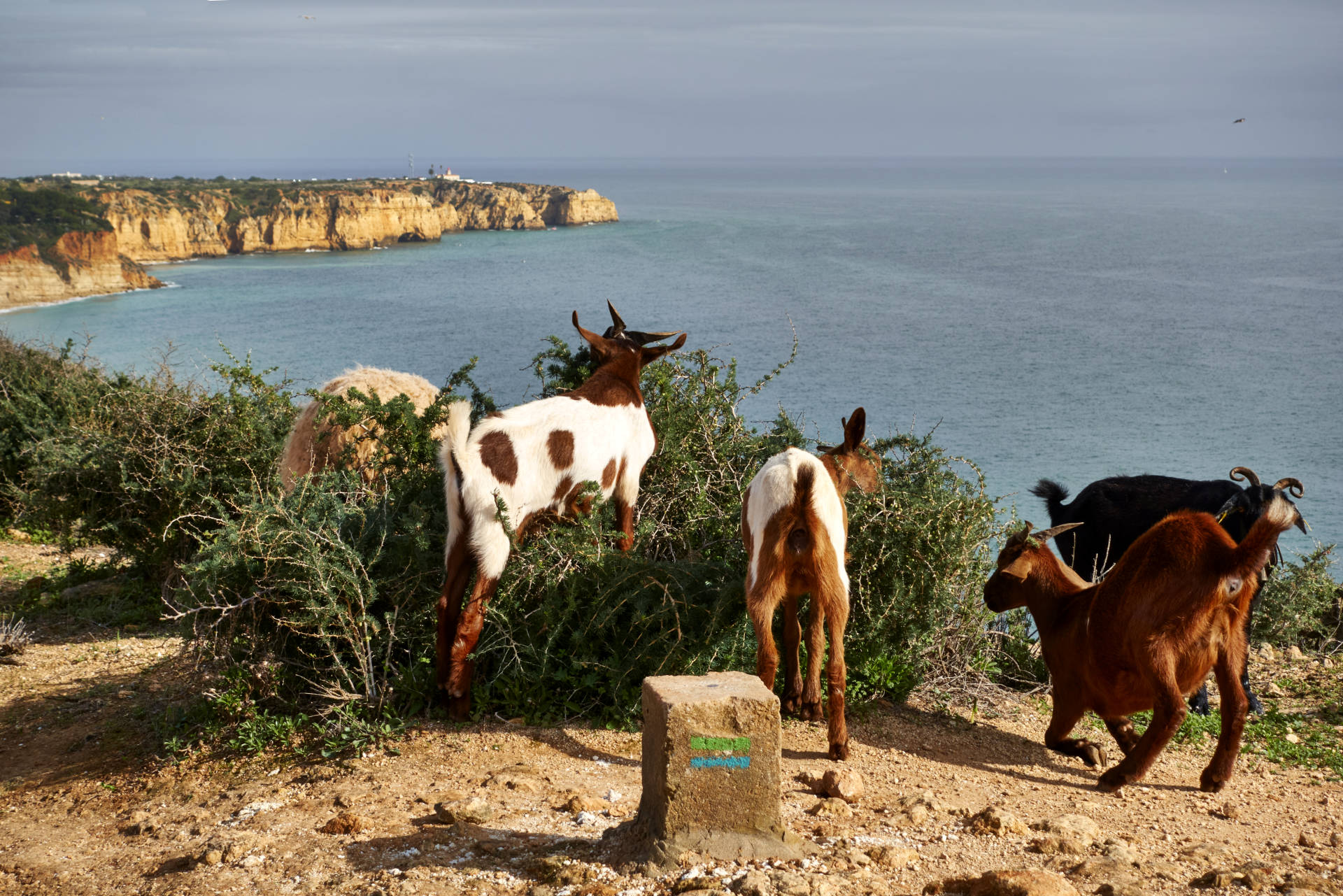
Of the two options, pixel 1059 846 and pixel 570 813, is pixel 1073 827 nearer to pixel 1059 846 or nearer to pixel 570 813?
pixel 1059 846

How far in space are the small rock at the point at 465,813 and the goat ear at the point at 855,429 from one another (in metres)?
3.12

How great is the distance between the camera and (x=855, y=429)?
661cm

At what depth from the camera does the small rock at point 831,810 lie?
4.93 m

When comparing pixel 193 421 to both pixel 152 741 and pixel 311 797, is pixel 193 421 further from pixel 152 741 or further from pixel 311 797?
pixel 311 797

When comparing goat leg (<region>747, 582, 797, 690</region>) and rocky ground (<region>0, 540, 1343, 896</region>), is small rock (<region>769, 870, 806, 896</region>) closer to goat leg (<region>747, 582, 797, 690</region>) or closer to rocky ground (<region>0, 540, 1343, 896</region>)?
rocky ground (<region>0, 540, 1343, 896</region>)

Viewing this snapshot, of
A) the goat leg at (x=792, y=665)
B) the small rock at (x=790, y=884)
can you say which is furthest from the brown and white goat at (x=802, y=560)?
the small rock at (x=790, y=884)

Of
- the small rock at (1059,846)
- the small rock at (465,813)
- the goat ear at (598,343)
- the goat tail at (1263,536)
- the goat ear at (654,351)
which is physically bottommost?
the small rock at (1059,846)

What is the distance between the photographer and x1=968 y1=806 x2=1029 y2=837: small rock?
15.8 ft

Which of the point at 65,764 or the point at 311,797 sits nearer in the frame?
the point at 311,797

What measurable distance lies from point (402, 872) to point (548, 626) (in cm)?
207

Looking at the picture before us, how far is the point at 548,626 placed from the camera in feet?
20.5

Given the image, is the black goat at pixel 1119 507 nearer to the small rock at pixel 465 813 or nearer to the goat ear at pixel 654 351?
the goat ear at pixel 654 351

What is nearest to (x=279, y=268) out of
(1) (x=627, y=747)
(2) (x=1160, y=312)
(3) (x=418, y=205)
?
(3) (x=418, y=205)

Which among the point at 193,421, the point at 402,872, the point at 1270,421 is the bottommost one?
the point at 1270,421
